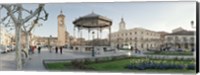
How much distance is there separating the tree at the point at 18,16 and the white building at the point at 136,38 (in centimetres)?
169

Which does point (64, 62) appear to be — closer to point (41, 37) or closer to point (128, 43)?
point (41, 37)

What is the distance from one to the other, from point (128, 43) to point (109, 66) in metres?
0.61

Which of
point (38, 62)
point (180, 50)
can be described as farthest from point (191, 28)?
point (38, 62)

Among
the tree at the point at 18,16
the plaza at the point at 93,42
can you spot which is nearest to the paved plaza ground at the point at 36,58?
the plaza at the point at 93,42

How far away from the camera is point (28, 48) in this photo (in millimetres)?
9234

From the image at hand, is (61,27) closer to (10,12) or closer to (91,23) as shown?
(91,23)

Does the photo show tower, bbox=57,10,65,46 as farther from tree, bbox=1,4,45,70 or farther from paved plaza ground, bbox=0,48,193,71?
tree, bbox=1,4,45,70

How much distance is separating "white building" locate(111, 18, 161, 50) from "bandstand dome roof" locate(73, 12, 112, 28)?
28 cm

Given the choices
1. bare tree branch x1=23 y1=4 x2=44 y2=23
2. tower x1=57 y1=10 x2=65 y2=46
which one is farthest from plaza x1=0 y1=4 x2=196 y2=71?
bare tree branch x1=23 y1=4 x2=44 y2=23

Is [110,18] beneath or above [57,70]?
above

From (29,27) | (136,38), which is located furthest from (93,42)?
(29,27)

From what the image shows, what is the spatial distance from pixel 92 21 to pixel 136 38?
37.8 inches

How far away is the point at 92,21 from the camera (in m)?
8.85

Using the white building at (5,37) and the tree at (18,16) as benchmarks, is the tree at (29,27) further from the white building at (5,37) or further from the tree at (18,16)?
the white building at (5,37)
